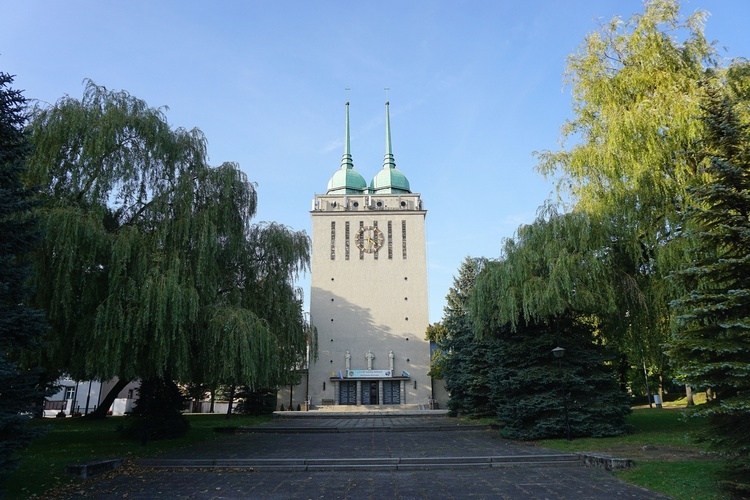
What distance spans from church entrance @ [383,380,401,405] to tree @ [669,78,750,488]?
111ft

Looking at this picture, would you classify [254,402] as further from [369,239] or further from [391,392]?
[369,239]

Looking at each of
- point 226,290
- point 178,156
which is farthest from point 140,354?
point 178,156

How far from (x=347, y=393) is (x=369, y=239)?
12.7m

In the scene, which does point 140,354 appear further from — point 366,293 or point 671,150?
point 366,293

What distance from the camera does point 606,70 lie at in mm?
14484

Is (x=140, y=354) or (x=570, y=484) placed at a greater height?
(x=140, y=354)

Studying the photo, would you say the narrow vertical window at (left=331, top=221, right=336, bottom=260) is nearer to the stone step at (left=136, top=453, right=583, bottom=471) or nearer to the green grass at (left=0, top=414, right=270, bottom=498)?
the green grass at (left=0, top=414, right=270, bottom=498)

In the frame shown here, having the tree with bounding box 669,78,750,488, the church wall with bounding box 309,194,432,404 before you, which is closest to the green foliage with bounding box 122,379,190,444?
the tree with bounding box 669,78,750,488

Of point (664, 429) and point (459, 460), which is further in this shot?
point (664, 429)

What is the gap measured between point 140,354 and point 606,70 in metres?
14.4

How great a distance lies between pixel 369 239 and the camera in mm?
42688

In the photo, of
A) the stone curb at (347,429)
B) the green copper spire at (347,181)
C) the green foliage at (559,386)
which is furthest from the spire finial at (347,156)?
the green foliage at (559,386)

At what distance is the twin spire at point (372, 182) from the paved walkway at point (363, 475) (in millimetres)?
33825

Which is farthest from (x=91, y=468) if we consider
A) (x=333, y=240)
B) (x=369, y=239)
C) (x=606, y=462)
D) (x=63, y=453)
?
(x=369, y=239)
